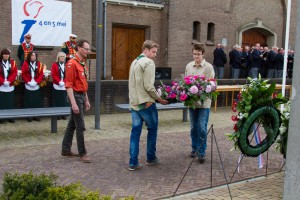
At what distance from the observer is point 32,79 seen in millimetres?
10398

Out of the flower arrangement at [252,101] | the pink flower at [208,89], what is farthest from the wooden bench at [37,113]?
the flower arrangement at [252,101]

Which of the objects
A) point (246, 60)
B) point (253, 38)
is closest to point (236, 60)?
point (246, 60)

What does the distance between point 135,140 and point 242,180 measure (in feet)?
5.77

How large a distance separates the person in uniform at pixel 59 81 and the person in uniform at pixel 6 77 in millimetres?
1016

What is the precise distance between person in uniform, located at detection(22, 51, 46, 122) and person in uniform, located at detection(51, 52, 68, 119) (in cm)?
34

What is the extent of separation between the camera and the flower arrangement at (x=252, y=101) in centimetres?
555

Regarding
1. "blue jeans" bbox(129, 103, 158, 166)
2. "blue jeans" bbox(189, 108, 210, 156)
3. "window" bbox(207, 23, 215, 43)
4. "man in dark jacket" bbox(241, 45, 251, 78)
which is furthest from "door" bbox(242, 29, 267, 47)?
"blue jeans" bbox(129, 103, 158, 166)

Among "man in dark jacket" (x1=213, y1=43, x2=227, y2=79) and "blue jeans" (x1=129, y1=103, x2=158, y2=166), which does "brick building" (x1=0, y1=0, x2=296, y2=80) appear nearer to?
"man in dark jacket" (x1=213, y1=43, x2=227, y2=79)

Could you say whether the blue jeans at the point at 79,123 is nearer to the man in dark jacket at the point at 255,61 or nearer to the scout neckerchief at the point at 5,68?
the scout neckerchief at the point at 5,68

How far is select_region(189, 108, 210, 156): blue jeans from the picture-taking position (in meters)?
6.75

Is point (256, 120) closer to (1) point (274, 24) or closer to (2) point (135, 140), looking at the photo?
(2) point (135, 140)

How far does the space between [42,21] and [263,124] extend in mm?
10747

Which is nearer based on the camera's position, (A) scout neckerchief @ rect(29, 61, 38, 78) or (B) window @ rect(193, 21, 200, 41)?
(A) scout neckerchief @ rect(29, 61, 38, 78)

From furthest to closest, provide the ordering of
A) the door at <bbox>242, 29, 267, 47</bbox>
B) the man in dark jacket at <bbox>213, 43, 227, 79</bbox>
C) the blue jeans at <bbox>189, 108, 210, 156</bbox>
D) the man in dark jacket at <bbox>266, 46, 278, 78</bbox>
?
the door at <bbox>242, 29, 267, 47</bbox> < the man in dark jacket at <bbox>266, 46, 278, 78</bbox> < the man in dark jacket at <bbox>213, 43, 227, 79</bbox> < the blue jeans at <bbox>189, 108, 210, 156</bbox>
